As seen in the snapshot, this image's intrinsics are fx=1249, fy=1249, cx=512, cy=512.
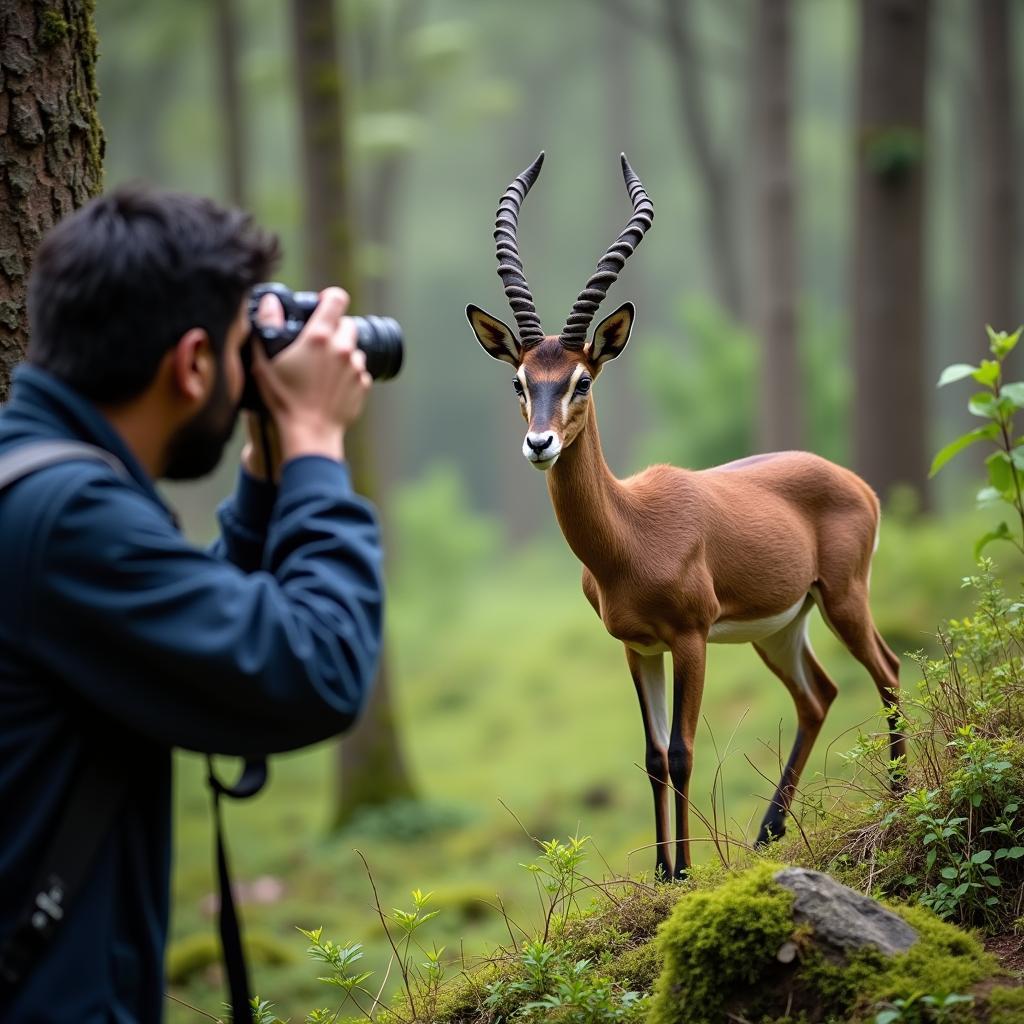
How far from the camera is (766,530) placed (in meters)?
3.88

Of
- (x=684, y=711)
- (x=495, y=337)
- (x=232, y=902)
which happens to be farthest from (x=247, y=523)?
(x=684, y=711)

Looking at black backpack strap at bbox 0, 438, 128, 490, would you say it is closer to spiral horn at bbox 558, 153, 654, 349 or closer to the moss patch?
spiral horn at bbox 558, 153, 654, 349

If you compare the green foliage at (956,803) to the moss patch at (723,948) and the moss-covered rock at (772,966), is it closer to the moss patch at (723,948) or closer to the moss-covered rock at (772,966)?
the moss-covered rock at (772,966)

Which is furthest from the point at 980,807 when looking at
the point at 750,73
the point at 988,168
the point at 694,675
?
the point at 750,73

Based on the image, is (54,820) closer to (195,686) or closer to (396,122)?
(195,686)

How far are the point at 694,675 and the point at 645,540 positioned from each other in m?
0.42

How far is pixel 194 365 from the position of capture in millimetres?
2225

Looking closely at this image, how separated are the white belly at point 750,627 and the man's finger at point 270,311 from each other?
1.84 meters

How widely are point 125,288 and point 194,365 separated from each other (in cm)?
18

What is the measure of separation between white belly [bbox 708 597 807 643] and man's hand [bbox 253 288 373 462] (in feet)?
5.80

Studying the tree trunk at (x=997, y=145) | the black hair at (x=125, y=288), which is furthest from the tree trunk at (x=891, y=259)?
the black hair at (x=125, y=288)

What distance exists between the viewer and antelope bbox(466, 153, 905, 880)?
361 centimetres

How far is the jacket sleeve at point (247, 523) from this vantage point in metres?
2.64

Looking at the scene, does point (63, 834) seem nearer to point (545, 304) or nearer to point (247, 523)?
point (247, 523)
